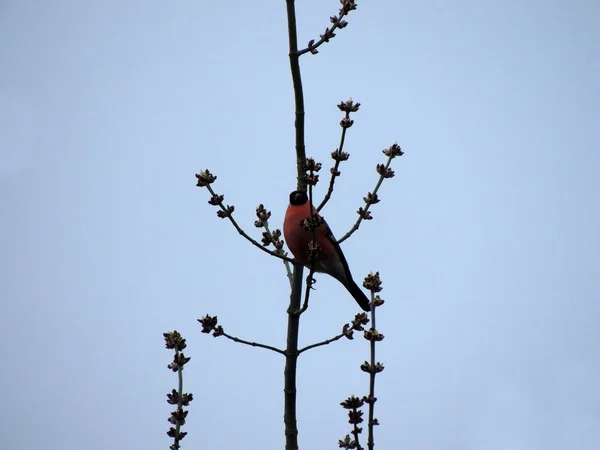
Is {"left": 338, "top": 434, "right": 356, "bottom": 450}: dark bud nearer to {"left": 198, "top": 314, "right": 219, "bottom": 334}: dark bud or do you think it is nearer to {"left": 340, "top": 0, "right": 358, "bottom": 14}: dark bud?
{"left": 198, "top": 314, "right": 219, "bottom": 334}: dark bud

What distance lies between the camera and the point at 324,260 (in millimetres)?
7168

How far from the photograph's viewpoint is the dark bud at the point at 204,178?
443 cm

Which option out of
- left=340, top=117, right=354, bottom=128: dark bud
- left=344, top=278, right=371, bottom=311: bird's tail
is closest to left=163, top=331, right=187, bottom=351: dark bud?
left=340, top=117, right=354, bottom=128: dark bud

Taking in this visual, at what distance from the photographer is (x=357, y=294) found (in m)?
7.98

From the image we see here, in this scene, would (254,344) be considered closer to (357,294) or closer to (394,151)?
(394,151)

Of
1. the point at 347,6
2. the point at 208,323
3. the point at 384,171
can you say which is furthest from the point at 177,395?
the point at 347,6

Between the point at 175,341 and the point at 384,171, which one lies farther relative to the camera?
the point at 384,171

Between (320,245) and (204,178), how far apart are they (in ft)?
6.66

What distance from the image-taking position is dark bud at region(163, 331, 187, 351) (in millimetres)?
3822

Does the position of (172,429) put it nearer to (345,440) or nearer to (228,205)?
(345,440)

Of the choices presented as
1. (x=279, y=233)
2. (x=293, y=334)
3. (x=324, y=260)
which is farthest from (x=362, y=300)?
(x=293, y=334)

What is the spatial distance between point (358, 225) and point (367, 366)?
1.33 m

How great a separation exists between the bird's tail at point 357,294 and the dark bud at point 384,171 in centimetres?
326

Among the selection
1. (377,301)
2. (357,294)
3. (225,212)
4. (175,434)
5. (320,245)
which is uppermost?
(357,294)
